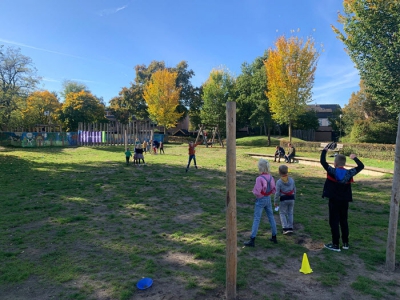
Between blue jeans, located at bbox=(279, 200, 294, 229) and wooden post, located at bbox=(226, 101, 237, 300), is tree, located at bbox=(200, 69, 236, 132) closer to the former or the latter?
blue jeans, located at bbox=(279, 200, 294, 229)

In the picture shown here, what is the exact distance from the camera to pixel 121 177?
11.4m

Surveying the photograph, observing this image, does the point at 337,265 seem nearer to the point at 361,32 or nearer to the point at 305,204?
the point at 305,204

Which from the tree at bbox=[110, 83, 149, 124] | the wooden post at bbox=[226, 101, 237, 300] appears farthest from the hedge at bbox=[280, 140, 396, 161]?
the tree at bbox=[110, 83, 149, 124]

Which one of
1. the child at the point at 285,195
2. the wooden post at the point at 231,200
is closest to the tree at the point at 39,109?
the child at the point at 285,195

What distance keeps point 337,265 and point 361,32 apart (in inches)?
821

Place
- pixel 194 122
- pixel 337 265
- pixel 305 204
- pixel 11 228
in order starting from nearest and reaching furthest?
pixel 337 265 < pixel 11 228 < pixel 305 204 < pixel 194 122

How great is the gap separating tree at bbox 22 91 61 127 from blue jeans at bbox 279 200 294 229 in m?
46.8

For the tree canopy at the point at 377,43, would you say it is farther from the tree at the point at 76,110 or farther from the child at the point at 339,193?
the tree at the point at 76,110

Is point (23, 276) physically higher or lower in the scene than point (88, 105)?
lower

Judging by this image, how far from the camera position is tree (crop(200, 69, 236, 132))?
41.0m

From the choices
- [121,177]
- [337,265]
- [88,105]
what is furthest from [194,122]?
[337,265]

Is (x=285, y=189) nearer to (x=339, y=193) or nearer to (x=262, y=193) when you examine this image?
(x=262, y=193)

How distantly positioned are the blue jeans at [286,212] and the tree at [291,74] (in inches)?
906

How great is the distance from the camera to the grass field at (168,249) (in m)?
3.50
